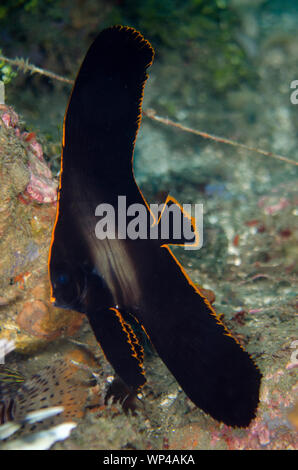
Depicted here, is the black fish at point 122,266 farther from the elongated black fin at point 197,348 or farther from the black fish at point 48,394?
the black fish at point 48,394

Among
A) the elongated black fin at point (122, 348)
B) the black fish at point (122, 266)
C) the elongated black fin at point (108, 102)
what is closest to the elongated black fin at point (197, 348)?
the black fish at point (122, 266)

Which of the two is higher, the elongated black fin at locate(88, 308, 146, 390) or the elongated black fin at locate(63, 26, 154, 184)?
the elongated black fin at locate(63, 26, 154, 184)

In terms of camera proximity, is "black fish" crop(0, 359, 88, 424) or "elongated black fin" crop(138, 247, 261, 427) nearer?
"elongated black fin" crop(138, 247, 261, 427)

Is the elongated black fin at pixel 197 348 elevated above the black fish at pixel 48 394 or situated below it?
above

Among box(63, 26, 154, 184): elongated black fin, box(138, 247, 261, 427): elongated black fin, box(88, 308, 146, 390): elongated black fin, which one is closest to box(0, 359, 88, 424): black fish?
box(88, 308, 146, 390): elongated black fin

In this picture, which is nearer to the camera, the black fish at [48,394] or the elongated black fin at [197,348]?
the elongated black fin at [197,348]

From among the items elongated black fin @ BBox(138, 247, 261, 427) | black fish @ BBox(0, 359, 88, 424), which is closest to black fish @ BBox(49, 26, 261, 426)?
elongated black fin @ BBox(138, 247, 261, 427)

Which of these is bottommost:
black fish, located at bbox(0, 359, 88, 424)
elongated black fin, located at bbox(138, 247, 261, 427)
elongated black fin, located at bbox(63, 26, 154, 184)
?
black fish, located at bbox(0, 359, 88, 424)

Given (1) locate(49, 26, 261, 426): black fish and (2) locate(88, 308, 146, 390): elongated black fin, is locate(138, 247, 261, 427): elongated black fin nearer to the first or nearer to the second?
(1) locate(49, 26, 261, 426): black fish

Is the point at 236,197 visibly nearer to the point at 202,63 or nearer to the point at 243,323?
the point at 243,323
